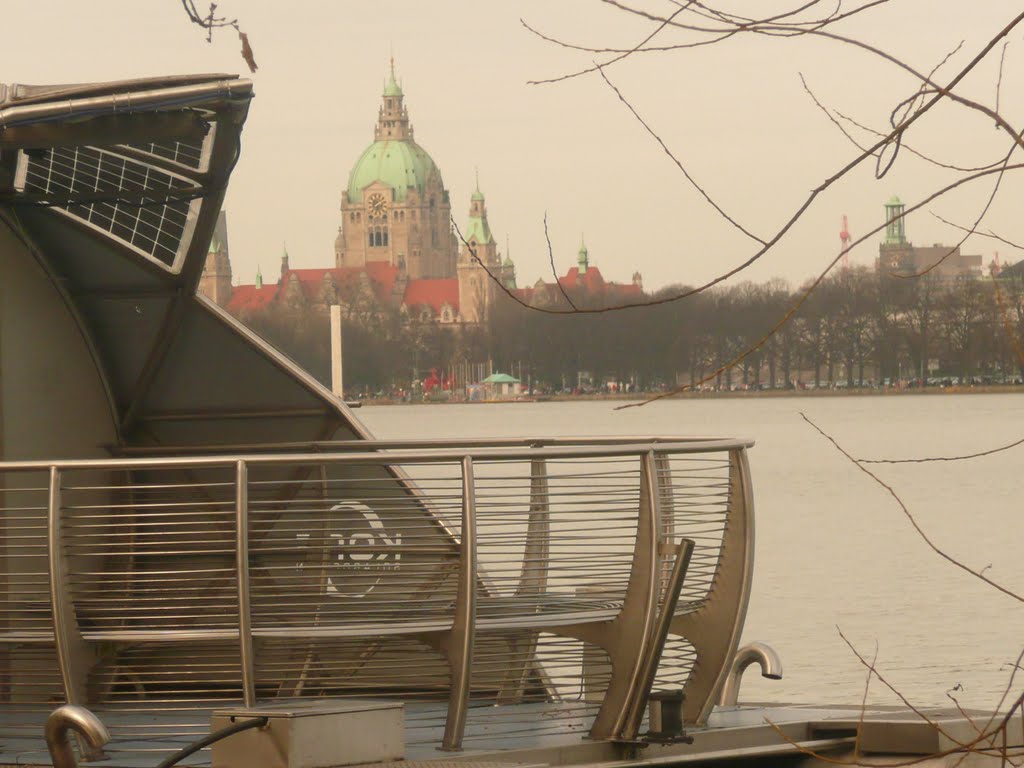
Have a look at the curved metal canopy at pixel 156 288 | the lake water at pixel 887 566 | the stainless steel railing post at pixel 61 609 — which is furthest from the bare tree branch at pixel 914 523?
the curved metal canopy at pixel 156 288

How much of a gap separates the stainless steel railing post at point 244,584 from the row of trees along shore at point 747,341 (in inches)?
4461

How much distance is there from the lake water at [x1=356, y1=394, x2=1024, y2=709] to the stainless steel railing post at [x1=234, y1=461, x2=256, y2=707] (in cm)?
212

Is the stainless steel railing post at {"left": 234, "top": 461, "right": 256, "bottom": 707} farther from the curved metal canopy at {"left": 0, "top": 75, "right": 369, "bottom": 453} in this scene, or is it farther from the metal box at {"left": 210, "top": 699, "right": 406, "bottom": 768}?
the curved metal canopy at {"left": 0, "top": 75, "right": 369, "bottom": 453}

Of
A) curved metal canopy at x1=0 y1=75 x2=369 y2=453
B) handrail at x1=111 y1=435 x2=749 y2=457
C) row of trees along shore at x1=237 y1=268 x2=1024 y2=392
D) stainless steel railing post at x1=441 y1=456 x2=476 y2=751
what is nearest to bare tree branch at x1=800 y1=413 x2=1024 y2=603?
stainless steel railing post at x1=441 y1=456 x2=476 y2=751

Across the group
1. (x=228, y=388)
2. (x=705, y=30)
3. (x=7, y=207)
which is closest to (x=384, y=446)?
(x=228, y=388)

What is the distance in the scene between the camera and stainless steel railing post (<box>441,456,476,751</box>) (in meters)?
7.55

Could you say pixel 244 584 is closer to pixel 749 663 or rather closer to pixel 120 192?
pixel 120 192

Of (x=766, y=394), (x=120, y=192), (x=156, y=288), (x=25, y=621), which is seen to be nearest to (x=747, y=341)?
(x=766, y=394)

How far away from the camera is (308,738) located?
667cm

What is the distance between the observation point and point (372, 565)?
8.52 meters

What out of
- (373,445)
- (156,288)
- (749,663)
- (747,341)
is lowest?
(749,663)

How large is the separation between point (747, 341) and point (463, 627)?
13484 centimetres

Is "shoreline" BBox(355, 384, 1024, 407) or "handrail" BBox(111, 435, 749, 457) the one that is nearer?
"handrail" BBox(111, 435, 749, 457)

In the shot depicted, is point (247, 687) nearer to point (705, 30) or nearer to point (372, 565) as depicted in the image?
point (372, 565)
